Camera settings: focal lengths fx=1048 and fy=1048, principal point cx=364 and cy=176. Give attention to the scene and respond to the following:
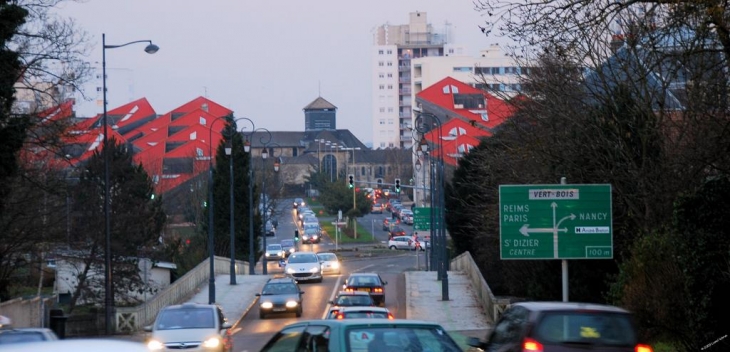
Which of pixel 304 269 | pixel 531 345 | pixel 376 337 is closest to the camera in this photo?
pixel 376 337

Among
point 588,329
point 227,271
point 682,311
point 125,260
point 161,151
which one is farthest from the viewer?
point 161,151

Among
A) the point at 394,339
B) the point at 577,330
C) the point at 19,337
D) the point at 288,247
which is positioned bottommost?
the point at 288,247

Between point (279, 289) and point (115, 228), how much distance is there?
10673 mm

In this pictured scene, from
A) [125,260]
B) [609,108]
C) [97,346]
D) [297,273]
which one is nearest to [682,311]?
[609,108]

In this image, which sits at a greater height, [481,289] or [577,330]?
[577,330]

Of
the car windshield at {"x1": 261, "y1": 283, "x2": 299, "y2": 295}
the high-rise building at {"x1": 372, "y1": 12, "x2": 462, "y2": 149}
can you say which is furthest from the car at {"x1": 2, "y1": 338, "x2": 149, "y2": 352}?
the high-rise building at {"x1": 372, "y1": 12, "x2": 462, "y2": 149}

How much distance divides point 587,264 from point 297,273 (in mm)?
25515

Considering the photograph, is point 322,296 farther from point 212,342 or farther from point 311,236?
point 311,236

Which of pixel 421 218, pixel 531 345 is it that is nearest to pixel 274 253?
pixel 421 218

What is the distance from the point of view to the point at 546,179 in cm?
3209

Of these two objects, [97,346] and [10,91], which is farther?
[10,91]

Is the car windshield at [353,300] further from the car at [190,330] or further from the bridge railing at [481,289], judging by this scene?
the car at [190,330]

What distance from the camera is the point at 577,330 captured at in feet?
42.5

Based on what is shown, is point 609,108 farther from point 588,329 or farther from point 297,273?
point 297,273
